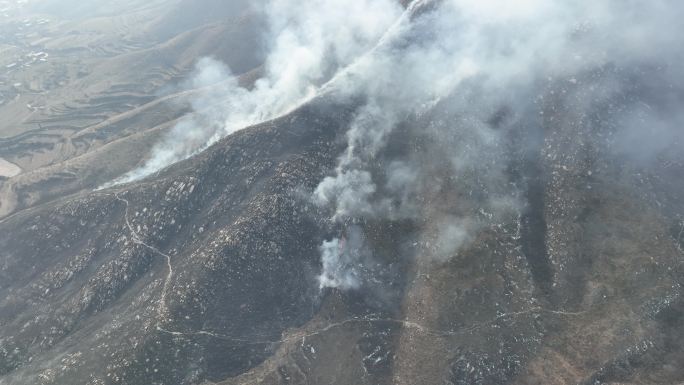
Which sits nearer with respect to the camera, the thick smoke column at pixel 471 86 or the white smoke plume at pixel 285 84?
the thick smoke column at pixel 471 86

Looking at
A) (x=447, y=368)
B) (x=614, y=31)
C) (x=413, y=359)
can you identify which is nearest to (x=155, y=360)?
(x=413, y=359)

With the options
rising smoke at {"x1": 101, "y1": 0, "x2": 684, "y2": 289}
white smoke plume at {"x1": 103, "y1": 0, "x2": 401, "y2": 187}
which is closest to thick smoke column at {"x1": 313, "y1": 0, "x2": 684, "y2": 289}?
rising smoke at {"x1": 101, "y1": 0, "x2": 684, "y2": 289}

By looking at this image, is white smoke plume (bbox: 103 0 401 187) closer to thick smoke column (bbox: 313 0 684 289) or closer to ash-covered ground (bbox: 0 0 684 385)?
ash-covered ground (bbox: 0 0 684 385)

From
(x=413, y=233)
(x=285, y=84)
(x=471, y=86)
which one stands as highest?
(x=471, y=86)

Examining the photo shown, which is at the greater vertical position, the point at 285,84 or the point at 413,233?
the point at 285,84

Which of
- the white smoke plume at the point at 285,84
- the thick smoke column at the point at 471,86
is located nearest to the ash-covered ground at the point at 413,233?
the thick smoke column at the point at 471,86

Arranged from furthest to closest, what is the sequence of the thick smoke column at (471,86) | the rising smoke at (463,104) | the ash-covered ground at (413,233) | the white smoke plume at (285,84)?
Result: 1. the white smoke plume at (285,84)
2. the thick smoke column at (471,86)
3. the rising smoke at (463,104)
4. the ash-covered ground at (413,233)

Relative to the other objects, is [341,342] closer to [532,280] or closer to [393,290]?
[393,290]

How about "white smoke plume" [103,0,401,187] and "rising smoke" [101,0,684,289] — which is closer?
"rising smoke" [101,0,684,289]

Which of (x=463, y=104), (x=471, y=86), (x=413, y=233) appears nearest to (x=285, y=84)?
(x=471, y=86)

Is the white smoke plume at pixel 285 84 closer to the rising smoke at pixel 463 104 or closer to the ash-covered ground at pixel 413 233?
the rising smoke at pixel 463 104

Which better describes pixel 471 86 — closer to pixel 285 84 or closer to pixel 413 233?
pixel 413 233

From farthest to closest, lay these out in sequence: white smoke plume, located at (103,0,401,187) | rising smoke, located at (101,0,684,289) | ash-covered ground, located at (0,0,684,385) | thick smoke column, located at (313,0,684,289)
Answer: white smoke plume, located at (103,0,401,187) → thick smoke column, located at (313,0,684,289) → rising smoke, located at (101,0,684,289) → ash-covered ground, located at (0,0,684,385)
